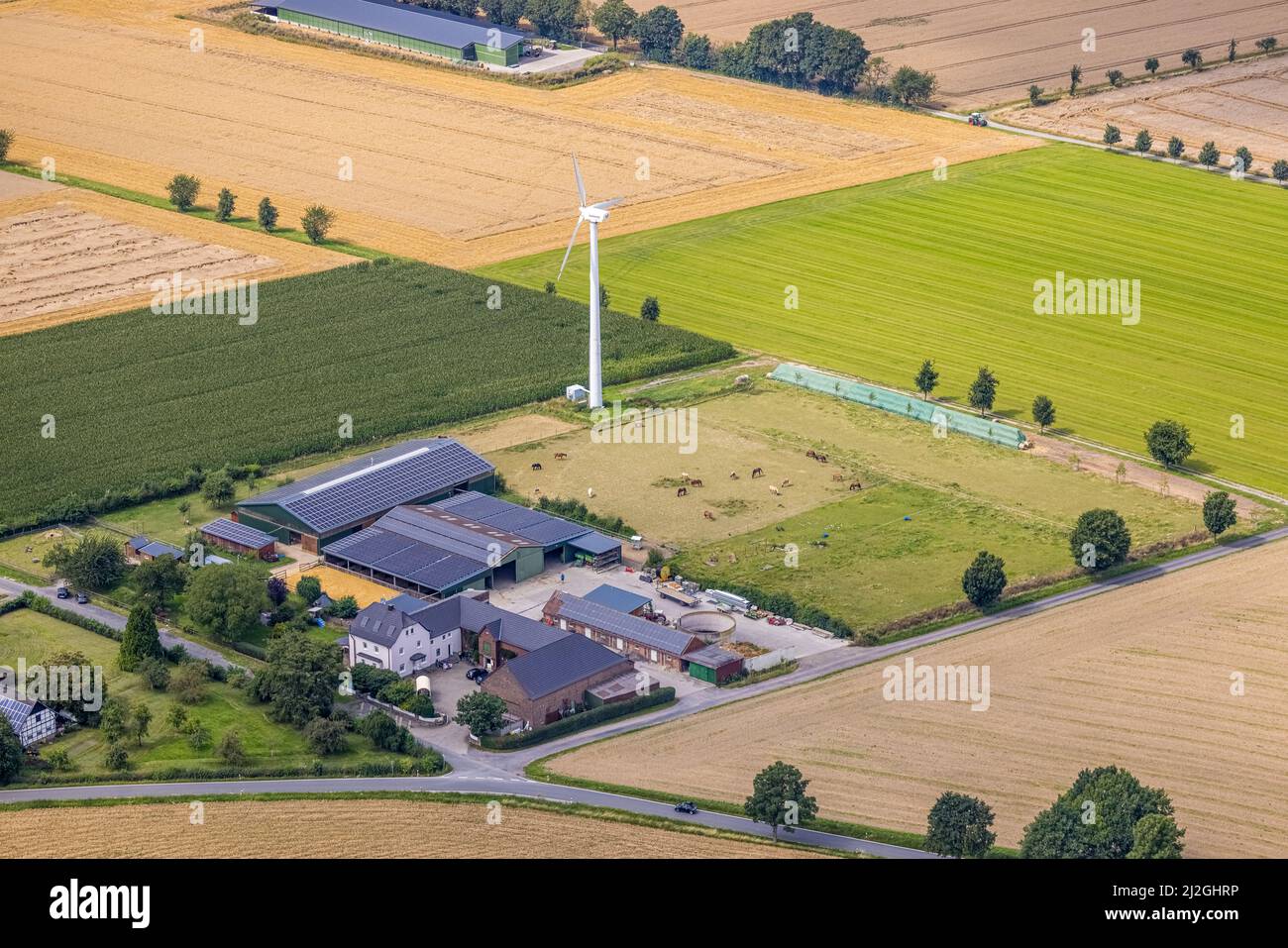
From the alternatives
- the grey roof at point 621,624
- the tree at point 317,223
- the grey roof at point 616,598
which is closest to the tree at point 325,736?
the grey roof at point 621,624

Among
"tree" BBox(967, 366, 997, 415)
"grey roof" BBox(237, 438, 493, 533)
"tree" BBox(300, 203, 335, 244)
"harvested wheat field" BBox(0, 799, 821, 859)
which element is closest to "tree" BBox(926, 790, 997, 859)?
"harvested wheat field" BBox(0, 799, 821, 859)

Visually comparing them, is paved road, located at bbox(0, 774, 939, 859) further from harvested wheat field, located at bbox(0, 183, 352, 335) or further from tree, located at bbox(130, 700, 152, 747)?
harvested wheat field, located at bbox(0, 183, 352, 335)

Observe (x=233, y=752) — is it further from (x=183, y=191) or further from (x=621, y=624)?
(x=183, y=191)

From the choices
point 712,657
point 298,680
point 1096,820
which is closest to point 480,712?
point 298,680

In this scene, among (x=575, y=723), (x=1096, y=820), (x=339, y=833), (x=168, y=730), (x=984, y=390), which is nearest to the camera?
(x=1096, y=820)

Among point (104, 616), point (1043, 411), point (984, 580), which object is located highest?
point (1043, 411)

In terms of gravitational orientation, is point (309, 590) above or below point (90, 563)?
below

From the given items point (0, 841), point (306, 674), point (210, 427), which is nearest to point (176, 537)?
point (210, 427)
